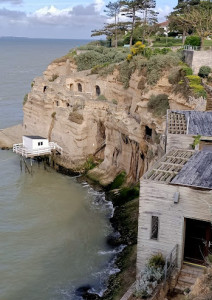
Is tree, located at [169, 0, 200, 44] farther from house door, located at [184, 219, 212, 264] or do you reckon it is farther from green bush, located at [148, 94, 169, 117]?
house door, located at [184, 219, 212, 264]

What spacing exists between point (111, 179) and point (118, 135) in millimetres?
3413

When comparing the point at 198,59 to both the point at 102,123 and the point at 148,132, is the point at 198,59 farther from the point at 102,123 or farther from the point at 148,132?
the point at 102,123

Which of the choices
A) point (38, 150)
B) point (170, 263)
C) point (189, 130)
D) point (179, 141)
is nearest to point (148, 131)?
point (189, 130)

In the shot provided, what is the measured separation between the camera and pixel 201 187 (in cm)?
1373

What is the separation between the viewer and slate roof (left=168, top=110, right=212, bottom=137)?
1942 cm

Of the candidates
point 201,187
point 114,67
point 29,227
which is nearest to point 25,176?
point 29,227

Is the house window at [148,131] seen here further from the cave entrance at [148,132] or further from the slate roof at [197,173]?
the slate roof at [197,173]

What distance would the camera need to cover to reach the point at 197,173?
1474 cm

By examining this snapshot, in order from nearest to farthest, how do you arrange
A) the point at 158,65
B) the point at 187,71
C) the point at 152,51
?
the point at 187,71 < the point at 158,65 < the point at 152,51

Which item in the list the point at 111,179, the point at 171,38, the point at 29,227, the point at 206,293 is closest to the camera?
the point at 206,293

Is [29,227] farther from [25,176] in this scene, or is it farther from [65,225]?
[25,176]

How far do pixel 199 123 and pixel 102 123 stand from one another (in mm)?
15449

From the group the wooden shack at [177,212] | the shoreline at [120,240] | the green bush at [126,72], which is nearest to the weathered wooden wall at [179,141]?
the wooden shack at [177,212]

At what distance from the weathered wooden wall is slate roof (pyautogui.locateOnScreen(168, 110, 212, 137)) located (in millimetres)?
402
